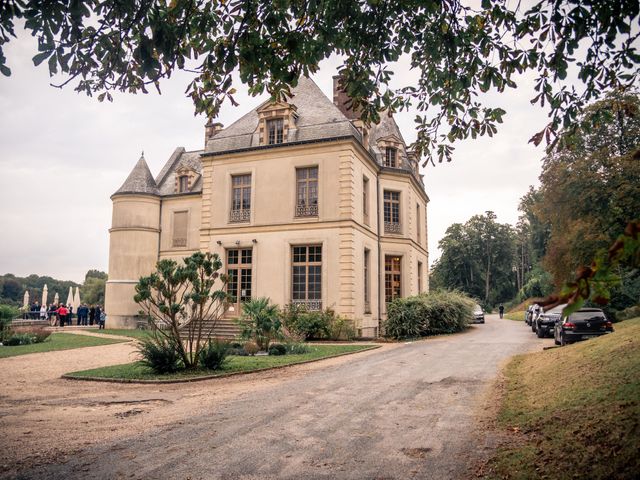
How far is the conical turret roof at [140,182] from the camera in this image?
30.6m

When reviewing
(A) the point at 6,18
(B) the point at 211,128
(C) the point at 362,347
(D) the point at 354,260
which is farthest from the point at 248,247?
(A) the point at 6,18

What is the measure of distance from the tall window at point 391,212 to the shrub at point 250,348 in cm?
1309

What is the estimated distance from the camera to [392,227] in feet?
86.7

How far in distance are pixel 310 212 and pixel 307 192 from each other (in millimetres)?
1074

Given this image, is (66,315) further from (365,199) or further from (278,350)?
(278,350)

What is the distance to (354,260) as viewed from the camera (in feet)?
72.3

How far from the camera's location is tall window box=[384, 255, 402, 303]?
26.2m

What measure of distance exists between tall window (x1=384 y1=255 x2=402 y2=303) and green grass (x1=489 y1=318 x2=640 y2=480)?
17653 mm

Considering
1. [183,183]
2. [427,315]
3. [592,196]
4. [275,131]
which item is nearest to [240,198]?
[275,131]

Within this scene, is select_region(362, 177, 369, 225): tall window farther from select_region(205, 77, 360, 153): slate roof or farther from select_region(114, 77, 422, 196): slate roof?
select_region(205, 77, 360, 153): slate roof

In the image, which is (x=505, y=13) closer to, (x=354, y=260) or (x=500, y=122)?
(x=500, y=122)

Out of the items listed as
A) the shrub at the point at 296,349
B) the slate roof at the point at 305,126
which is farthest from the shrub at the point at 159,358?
the slate roof at the point at 305,126

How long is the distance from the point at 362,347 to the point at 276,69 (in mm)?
12478

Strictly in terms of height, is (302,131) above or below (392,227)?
above
